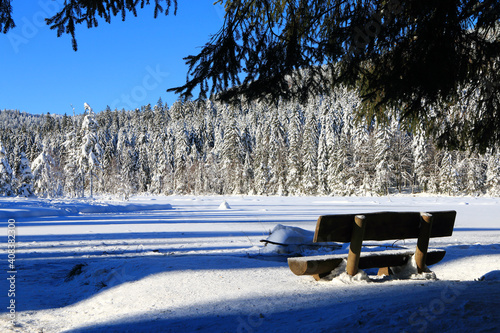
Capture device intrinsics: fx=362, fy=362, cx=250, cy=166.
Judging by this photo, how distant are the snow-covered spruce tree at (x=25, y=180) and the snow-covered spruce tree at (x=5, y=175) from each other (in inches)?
45.1

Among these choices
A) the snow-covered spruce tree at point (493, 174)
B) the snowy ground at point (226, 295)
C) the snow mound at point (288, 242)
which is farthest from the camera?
the snow-covered spruce tree at point (493, 174)

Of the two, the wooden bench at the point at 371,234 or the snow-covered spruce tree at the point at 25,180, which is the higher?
the wooden bench at the point at 371,234

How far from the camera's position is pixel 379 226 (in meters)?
4.29

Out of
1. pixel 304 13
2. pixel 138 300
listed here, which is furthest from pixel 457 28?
pixel 138 300

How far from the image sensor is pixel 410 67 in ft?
15.0

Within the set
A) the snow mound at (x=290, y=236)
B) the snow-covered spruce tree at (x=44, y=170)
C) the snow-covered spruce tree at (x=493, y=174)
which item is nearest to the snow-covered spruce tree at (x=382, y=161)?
the snow-covered spruce tree at (x=493, y=174)

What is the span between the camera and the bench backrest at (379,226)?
401 centimetres

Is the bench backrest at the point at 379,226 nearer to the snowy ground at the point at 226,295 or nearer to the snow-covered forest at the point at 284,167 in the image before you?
the snowy ground at the point at 226,295

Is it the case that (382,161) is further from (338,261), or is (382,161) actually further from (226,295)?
(226,295)

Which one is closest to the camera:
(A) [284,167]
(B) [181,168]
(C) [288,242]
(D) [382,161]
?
(C) [288,242]

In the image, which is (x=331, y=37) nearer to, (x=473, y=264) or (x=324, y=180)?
(x=473, y=264)

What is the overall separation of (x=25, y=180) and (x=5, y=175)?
1920 millimetres

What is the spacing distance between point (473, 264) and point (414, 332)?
401 centimetres

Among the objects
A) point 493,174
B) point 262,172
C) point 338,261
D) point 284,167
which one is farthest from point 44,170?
point 493,174
